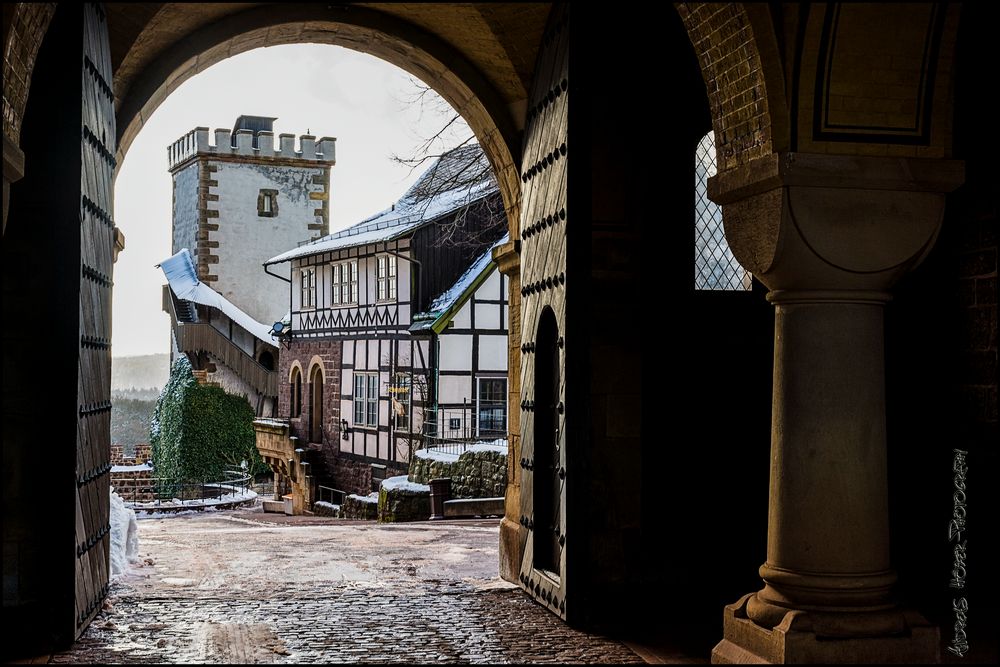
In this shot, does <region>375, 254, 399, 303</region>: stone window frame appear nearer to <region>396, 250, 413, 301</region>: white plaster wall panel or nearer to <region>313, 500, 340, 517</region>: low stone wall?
<region>396, 250, 413, 301</region>: white plaster wall panel

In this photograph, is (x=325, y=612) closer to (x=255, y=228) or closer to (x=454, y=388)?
(x=454, y=388)

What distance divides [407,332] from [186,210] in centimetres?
2016

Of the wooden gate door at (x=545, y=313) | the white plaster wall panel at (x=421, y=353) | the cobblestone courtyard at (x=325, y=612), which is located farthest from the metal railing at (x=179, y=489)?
the wooden gate door at (x=545, y=313)

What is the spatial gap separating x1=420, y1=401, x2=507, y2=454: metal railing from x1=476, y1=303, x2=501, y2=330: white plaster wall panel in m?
1.57

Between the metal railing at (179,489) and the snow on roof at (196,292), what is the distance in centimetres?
471

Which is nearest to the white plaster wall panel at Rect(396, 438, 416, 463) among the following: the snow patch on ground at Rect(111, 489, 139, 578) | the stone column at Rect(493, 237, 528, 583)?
the snow patch on ground at Rect(111, 489, 139, 578)

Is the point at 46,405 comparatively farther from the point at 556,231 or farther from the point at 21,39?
the point at 556,231

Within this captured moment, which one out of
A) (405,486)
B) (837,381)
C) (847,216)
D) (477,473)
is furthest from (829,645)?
(477,473)

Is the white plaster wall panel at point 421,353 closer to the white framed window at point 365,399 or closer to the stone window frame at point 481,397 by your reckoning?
the stone window frame at point 481,397

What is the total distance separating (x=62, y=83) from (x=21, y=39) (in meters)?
0.91

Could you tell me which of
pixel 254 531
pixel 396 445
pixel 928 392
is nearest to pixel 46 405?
pixel 928 392

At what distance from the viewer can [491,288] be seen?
2292 centimetres

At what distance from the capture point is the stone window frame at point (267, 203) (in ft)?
131

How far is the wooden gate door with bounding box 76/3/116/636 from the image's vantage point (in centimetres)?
601
